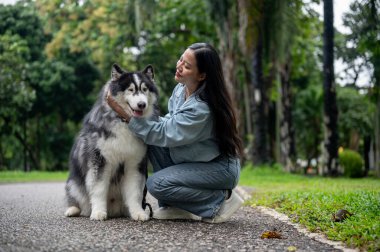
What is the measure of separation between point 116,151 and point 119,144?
3.1 inches

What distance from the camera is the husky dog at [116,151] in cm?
466

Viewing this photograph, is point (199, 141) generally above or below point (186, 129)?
below

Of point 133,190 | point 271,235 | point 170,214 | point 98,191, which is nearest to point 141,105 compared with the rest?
point 133,190

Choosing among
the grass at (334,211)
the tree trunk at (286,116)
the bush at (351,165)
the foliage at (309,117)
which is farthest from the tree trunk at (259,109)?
the foliage at (309,117)

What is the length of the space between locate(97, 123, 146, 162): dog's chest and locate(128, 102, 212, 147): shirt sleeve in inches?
5.3

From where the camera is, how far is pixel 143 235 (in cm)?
396

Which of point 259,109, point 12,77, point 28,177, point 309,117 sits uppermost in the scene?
point 12,77

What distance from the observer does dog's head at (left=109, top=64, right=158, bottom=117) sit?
4.58 metres

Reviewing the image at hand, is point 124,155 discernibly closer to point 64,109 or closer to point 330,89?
point 330,89

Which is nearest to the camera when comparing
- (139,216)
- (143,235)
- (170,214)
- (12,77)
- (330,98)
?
(143,235)

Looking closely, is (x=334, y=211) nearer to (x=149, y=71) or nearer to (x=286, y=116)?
(x=149, y=71)

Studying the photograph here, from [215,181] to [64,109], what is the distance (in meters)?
23.2

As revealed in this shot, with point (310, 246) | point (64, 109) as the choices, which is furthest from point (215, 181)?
point (64, 109)

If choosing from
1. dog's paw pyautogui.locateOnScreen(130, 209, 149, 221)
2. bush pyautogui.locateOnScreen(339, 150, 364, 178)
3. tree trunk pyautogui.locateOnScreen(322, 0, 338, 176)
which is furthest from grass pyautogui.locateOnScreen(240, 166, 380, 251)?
bush pyautogui.locateOnScreen(339, 150, 364, 178)
